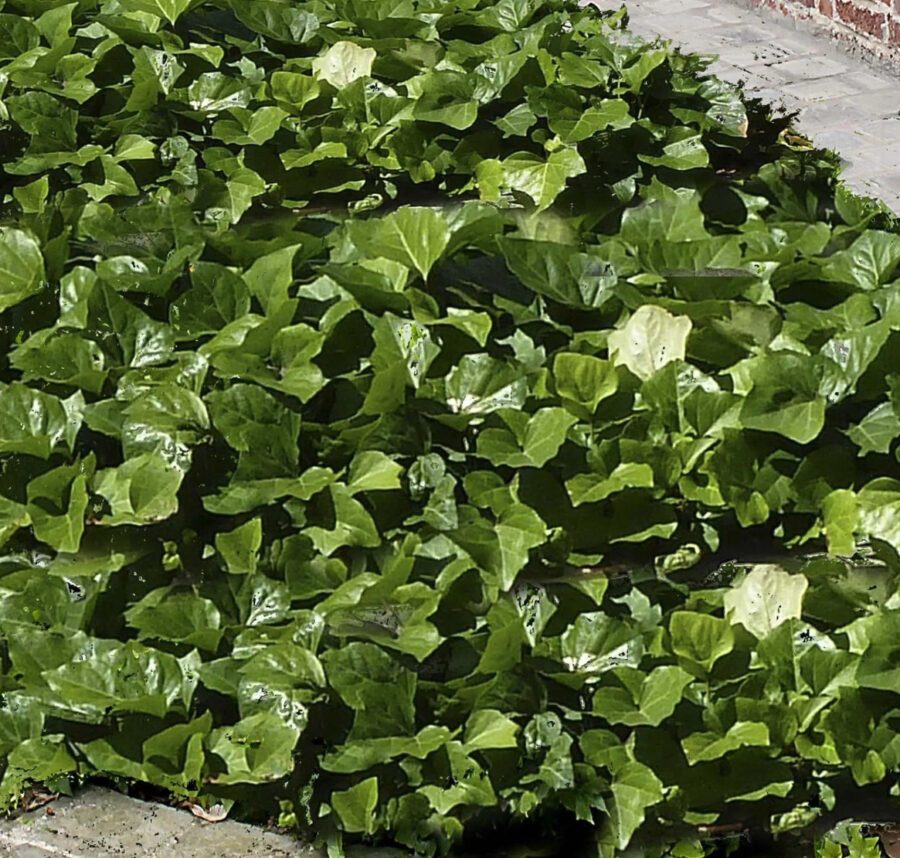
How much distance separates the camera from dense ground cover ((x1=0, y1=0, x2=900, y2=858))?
92.0 inches

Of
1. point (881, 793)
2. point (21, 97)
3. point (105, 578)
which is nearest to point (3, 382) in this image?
point (105, 578)

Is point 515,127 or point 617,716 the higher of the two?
point 515,127

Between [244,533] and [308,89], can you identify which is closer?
[244,533]

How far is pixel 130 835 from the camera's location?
7.51 feet

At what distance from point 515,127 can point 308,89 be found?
0.56 metres

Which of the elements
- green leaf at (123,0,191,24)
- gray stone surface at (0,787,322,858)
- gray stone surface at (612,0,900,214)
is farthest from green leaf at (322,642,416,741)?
gray stone surface at (612,0,900,214)

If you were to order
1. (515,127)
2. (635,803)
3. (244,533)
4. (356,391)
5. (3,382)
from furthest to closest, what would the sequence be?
(515,127)
(3,382)
(356,391)
(244,533)
(635,803)

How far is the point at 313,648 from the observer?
2.37m

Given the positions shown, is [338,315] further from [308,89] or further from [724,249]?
[308,89]

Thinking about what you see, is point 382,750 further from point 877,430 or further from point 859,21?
point 859,21

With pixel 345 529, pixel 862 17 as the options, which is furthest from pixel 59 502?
pixel 862 17

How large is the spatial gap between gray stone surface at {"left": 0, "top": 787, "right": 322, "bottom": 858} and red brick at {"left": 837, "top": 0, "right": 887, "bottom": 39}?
5200mm

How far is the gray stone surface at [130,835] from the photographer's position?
2260 mm

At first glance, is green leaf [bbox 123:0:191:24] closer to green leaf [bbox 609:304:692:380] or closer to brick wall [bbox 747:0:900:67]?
green leaf [bbox 609:304:692:380]
